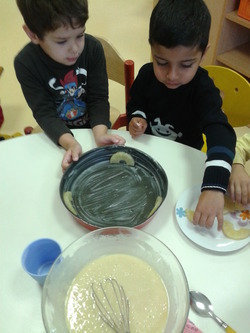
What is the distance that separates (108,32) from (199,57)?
220 cm

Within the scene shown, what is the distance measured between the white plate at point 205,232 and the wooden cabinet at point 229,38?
1482 millimetres

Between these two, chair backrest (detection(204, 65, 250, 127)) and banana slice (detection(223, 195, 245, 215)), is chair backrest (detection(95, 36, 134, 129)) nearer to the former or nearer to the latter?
chair backrest (detection(204, 65, 250, 127))

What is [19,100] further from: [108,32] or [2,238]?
[2,238]

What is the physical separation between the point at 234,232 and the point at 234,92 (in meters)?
0.64

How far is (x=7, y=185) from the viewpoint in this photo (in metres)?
0.80

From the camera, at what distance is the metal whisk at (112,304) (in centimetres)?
54

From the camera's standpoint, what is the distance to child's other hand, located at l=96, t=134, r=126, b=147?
87cm

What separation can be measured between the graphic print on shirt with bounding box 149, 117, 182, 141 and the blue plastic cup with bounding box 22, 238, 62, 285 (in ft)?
2.10

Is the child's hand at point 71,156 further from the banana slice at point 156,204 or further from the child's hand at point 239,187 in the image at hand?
the child's hand at point 239,187

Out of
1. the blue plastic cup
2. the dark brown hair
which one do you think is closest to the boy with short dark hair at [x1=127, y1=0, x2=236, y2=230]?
the dark brown hair

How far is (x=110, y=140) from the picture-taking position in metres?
0.87

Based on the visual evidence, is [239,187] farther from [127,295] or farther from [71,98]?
[71,98]

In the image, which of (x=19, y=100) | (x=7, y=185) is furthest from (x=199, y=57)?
(x=19, y=100)

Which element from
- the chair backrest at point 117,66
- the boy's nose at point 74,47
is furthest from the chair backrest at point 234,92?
the boy's nose at point 74,47
